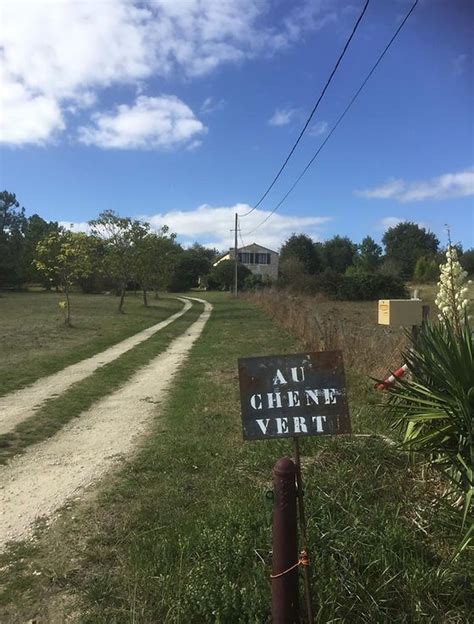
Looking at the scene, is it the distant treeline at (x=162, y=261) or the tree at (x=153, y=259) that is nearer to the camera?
the distant treeline at (x=162, y=261)

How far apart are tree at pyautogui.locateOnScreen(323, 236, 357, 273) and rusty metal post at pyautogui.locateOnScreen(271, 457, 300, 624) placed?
100 m

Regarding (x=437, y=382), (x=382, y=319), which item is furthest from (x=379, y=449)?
(x=382, y=319)

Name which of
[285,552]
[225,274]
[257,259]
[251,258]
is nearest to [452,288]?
[285,552]

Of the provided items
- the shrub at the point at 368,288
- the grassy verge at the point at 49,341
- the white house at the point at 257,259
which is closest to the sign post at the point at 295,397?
the grassy verge at the point at 49,341

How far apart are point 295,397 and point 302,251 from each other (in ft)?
278

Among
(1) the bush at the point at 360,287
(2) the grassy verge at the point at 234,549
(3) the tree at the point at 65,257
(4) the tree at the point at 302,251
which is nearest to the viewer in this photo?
(2) the grassy verge at the point at 234,549

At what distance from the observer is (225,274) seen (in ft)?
253

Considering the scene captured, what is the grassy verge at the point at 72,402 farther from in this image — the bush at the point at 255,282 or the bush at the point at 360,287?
the bush at the point at 255,282

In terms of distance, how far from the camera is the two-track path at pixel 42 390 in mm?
8094

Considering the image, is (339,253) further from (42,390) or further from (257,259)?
(42,390)

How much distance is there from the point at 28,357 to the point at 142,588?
11.8 meters

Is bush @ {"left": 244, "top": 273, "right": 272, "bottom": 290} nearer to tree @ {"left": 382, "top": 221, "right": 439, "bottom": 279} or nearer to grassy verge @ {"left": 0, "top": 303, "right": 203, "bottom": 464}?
tree @ {"left": 382, "top": 221, "right": 439, "bottom": 279}

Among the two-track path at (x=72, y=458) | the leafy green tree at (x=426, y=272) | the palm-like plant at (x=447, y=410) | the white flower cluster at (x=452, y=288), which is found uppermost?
the leafy green tree at (x=426, y=272)

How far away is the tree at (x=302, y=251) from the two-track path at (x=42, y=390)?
71.6 m
